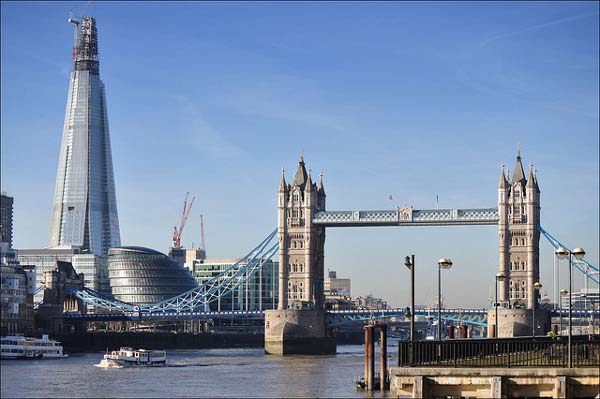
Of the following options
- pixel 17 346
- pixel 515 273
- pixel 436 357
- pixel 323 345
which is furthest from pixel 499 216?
pixel 436 357

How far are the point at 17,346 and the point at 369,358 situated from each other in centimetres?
8192

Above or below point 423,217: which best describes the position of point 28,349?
below

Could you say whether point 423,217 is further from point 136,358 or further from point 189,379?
point 189,379

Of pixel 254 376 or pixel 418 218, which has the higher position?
pixel 418 218

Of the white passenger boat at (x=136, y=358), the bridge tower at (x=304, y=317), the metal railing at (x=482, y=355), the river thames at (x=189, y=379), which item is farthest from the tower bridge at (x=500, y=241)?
the metal railing at (x=482, y=355)

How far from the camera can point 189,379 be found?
114 meters

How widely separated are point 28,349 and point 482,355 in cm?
11198

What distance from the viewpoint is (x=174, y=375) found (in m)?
121

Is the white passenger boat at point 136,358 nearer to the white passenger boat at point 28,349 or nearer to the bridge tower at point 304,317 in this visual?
the white passenger boat at point 28,349

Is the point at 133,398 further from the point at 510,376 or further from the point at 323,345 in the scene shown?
the point at 323,345

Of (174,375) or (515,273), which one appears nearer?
(174,375)

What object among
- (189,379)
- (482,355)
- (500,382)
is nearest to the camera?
(500,382)

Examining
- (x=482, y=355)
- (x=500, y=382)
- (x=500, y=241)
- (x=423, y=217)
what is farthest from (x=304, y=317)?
(x=500, y=382)

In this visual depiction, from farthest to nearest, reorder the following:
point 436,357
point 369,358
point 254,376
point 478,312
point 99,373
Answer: point 478,312
point 99,373
point 254,376
point 369,358
point 436,357
